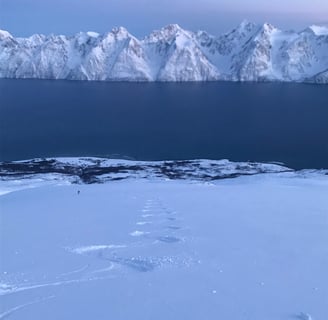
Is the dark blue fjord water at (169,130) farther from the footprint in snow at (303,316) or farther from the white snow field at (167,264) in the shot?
the footprint in snow at (303,316)

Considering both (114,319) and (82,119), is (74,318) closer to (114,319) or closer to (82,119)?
(114,319)

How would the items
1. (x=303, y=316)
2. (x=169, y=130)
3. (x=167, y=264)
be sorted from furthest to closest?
(x=169, y=130) < (x=167, y=264) < (x=303, y=316)

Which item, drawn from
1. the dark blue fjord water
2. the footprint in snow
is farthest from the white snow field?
the dark blue fjord water

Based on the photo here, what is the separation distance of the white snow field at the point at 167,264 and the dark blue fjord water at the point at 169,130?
126 ft

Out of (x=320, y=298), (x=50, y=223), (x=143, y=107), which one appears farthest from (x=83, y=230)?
(x=143, y=107)

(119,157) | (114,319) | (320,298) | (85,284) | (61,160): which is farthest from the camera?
(119,157)

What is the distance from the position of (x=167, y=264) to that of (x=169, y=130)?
2686 inches

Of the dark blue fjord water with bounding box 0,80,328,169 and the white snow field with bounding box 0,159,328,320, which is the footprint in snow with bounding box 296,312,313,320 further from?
the dark blue fjord water with bounding box 0,80,328,169

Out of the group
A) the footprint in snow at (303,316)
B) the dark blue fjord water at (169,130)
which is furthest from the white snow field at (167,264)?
the dark blue fjord water at (169,130)

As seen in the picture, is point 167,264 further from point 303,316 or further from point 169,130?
point 169,130

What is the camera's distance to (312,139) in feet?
223

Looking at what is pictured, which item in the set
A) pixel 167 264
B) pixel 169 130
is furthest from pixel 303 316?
pixel 169 130

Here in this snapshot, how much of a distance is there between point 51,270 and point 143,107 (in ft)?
347

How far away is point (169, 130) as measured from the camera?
77.8 meters
